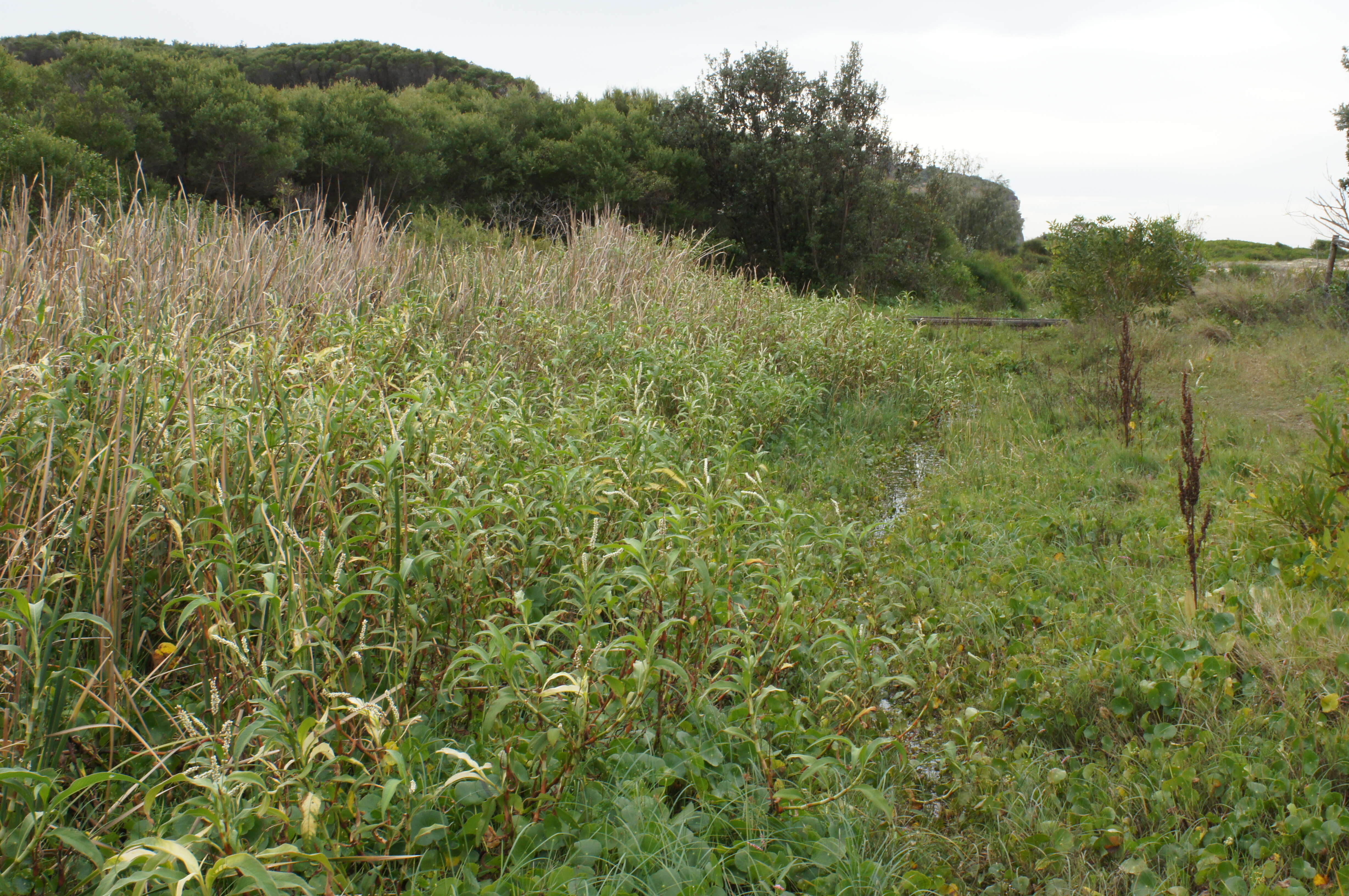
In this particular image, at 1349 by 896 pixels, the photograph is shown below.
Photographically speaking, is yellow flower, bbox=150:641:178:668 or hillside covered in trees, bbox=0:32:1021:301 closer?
yellow flower, bbox=150:641:178:668

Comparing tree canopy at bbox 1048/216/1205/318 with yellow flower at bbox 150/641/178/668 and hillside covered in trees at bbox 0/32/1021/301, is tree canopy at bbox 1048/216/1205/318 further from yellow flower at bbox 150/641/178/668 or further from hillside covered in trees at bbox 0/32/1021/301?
yellow flower at bbox 150/641/178/668

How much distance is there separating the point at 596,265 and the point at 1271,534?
239 inches

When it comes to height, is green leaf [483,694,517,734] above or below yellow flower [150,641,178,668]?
above

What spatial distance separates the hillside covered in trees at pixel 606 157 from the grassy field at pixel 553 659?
12.3m

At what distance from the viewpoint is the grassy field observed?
174 centimetres

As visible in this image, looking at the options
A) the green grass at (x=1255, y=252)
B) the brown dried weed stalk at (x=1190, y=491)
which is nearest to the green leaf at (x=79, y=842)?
the brown dried weed stalk at (x=1190, y=491)

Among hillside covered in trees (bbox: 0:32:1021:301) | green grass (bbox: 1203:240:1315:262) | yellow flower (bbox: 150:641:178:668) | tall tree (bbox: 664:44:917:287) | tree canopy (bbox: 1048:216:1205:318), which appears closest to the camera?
yellow flower (bbox: 150:641:178:668)

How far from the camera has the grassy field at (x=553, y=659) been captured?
1.74 metres

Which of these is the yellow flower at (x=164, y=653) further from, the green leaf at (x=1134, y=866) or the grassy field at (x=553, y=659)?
the green leaf at (x=1134, y=866)

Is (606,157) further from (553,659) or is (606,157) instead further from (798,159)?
(553,659)

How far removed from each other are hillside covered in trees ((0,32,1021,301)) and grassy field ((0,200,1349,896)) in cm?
1232

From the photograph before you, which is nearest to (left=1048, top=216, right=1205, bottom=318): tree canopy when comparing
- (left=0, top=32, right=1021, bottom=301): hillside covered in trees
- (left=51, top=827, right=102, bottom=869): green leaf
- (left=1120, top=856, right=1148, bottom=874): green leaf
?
(left=0, top=32, right=1021, bottom=301): hillside covered in trees

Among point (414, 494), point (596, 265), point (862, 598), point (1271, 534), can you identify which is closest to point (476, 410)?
point (414, 494)

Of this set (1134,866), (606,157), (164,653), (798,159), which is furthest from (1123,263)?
(164,653)
